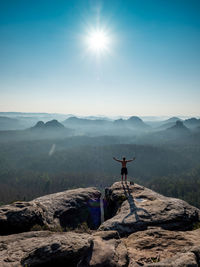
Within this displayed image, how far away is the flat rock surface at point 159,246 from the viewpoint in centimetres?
855

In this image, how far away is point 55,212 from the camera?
61.2 feet

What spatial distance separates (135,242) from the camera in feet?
35.1

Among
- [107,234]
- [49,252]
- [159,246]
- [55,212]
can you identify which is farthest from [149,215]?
[55,212]

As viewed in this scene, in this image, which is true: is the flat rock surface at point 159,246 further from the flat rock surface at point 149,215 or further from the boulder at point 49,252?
the boulder at point 49,252

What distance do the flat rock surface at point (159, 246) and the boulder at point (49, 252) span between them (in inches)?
117

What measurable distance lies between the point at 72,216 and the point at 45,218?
14.4 feet

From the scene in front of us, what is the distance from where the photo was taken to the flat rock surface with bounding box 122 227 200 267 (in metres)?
8.55

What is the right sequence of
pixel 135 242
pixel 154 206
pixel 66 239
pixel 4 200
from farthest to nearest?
1. pixel 4 200
2. pixel 154 206
3. pixel 135 242
4. pixel 66 239

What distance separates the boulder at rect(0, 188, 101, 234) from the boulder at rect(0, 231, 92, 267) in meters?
3.66

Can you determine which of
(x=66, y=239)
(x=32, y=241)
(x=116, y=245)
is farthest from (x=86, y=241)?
(x=32, y=241)

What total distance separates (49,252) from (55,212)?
1167cm

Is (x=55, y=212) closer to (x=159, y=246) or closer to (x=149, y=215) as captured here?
(x=149, y=215)

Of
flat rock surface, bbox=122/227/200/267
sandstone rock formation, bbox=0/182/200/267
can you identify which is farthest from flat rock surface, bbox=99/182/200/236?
flat rock surface, bbox=122/227/200/267

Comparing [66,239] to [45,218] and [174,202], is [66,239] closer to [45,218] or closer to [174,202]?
[45,218]
